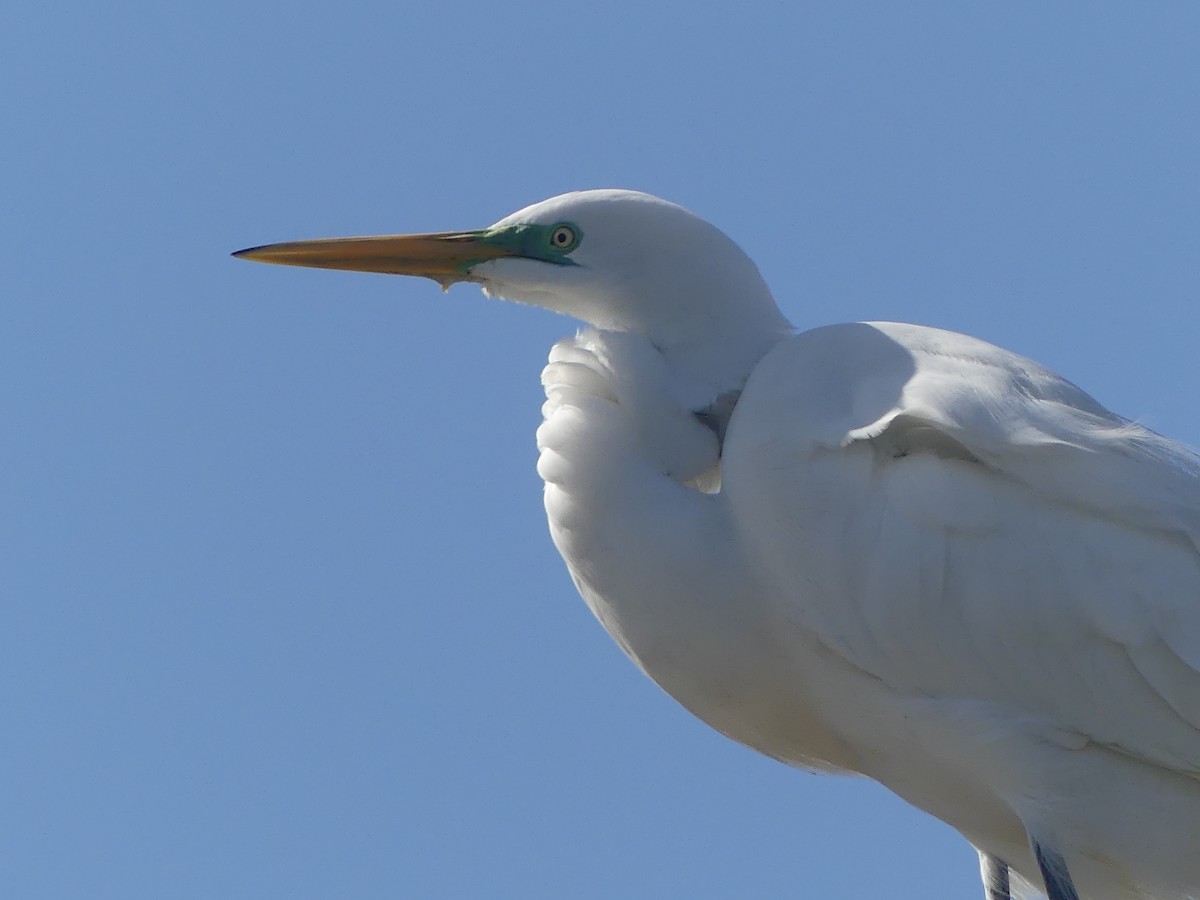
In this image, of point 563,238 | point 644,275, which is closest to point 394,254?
point 563,238

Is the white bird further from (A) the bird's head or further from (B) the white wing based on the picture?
(A) the bird's head

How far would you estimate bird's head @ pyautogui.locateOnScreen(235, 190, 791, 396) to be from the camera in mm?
4707

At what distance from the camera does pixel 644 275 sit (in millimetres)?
4777

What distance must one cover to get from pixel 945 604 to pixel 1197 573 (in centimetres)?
54

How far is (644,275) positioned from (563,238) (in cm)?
25

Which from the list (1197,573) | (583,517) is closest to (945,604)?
(1197,573)

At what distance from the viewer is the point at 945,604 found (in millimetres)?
4203

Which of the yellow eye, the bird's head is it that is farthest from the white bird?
the yellow eye

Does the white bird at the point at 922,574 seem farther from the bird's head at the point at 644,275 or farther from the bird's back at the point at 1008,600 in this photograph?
the bird's head at the point at 644,275

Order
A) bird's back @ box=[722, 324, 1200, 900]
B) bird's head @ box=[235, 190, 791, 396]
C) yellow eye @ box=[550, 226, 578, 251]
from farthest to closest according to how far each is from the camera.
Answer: yellow eye @ box=[550, 226, 578, 251], bird's head @ box=[235, 190, 791, 396], bird's back @ box=[722, 324, 1200, 900]

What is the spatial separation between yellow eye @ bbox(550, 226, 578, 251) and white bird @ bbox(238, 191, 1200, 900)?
1.21 feet

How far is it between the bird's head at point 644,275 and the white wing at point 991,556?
46 cm

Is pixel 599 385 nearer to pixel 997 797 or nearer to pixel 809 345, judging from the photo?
pixel 809 345

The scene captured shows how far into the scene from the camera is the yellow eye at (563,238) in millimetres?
4871
